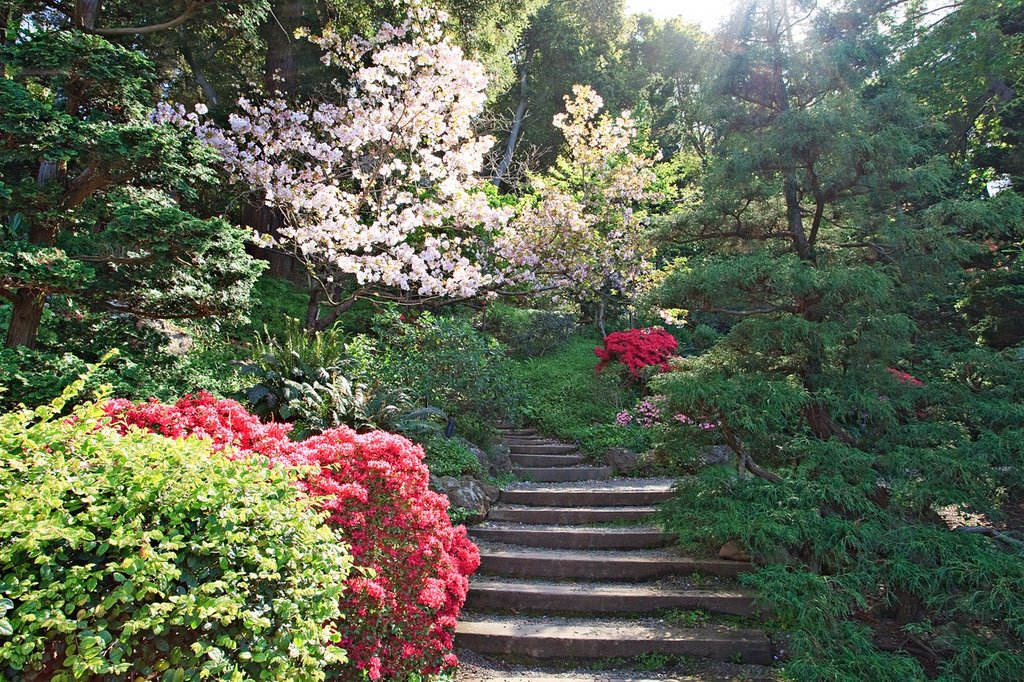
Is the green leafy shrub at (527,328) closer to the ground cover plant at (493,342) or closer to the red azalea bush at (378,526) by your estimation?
the ground cover plant at (493,342)

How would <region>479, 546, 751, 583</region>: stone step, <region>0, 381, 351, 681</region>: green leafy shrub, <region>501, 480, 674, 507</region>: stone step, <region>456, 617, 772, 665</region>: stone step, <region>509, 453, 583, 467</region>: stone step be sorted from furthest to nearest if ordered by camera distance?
<region>509, 453, 583, 467</region>: stone step → <region>501, 480, 674, 507</region>: stone step → <region>479, 546, 751, 583</region>: stone step → <region>456, 617, 772, 665</region>: stone step → <region>0, 381, 351, 681</region>: green leafy shrub

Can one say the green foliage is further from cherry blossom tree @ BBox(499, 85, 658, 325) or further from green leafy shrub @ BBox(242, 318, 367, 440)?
green leafy shrub @ BBox(242, 318, 367, 440)

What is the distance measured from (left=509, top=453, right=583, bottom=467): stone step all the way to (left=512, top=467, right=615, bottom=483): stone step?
0.27 meters

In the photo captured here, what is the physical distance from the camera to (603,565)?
495 cm

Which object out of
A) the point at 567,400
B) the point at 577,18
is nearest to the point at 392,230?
the point at 567,400

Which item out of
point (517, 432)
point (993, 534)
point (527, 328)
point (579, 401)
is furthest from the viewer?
point (527, 328)

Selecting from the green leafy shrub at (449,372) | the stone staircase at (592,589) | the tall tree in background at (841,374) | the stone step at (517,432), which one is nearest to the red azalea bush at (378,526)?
the stone staircase at (592,589)

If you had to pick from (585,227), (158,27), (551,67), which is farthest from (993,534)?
(551,67)

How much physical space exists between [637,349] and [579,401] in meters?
1.20

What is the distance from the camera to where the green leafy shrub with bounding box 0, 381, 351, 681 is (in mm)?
1908

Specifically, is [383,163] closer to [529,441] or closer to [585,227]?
[585,227]

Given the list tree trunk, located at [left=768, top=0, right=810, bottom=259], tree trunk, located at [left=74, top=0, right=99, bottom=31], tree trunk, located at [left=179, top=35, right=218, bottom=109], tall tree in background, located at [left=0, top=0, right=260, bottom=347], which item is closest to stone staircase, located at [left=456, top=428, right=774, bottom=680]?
tree trunk, located at [left=768, top=0, right=810, bottom=259]

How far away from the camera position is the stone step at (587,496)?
6.26 meters

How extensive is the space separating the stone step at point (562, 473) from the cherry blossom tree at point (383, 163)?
2.31 metres
